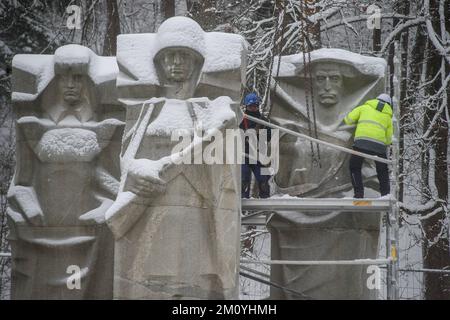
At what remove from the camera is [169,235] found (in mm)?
11367

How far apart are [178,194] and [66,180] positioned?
241cm

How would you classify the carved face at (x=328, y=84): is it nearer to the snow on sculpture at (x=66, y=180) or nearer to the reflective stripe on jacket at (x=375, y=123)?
the reflective stripe on jacket at (x=375, y=123)

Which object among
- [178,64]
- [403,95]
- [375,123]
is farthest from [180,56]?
[403,95]

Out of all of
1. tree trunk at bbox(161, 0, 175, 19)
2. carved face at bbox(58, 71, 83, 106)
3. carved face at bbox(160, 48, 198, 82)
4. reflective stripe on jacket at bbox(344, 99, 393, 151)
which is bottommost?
reflective stripe on jacket at bbox(344, 99, 393, 151)

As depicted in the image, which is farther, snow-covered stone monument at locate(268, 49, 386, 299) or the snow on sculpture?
snow-covered stone monument at locate(268, 49, 386, 299)

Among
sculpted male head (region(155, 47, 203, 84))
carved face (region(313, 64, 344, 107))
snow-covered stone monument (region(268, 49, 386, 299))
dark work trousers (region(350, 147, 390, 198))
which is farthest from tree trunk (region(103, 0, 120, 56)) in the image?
dark work trousers (region(350, 147, 390, 198))

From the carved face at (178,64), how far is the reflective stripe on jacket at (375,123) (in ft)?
7.23

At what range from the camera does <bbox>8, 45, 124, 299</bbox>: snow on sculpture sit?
527 inches

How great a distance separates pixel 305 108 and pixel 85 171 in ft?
8.91

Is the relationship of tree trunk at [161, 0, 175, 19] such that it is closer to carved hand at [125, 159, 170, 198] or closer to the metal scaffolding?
the metal scaffolding

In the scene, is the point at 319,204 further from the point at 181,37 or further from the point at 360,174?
the point at 181,37

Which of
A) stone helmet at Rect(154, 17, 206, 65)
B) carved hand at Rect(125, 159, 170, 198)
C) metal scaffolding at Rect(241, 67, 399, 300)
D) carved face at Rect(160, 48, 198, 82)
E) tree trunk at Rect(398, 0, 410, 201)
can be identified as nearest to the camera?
carved hand at Rect(125, 159, 170, 198)

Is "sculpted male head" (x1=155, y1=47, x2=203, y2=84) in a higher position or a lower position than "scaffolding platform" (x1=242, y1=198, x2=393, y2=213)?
higher

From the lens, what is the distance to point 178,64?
11.9 meters
